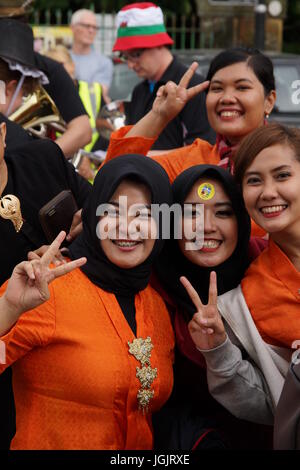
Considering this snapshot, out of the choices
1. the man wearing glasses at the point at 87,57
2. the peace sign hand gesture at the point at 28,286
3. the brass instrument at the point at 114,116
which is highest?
the peace sign hand gesture at the point at 28,286

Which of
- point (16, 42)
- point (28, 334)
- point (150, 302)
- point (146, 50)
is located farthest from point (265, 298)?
point (146, 50)

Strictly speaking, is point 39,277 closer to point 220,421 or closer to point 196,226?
point 196,226

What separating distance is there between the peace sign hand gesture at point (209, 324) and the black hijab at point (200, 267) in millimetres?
223

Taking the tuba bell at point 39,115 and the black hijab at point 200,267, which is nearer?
the black hijab at point 200,267

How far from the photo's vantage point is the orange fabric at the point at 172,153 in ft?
11.7

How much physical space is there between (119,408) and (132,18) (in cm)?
319

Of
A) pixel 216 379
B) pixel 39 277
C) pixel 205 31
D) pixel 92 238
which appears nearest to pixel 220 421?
pixel 216 379

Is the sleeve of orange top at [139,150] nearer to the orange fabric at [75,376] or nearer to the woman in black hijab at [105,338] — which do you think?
the woman in black hijab at [105,338]

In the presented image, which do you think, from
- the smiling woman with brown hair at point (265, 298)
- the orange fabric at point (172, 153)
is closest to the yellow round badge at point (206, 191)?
the smiling woman with brown hair at point (265, 298)

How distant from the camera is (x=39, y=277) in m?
2.51

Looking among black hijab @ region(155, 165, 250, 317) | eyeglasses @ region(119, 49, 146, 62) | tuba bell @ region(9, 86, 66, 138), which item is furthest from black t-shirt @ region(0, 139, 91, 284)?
eyeglasses @ region(119, 49, 146, 62)

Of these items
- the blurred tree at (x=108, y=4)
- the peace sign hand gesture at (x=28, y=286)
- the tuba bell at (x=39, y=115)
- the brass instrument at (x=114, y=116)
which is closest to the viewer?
the peace sign hand gesture at (x=28, y=286)

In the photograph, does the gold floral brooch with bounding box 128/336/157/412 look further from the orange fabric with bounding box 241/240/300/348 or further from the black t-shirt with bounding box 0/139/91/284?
the black t-shirt with bounding box 0/139/91/284

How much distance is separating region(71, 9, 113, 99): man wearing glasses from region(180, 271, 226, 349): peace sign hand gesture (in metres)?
6.35
